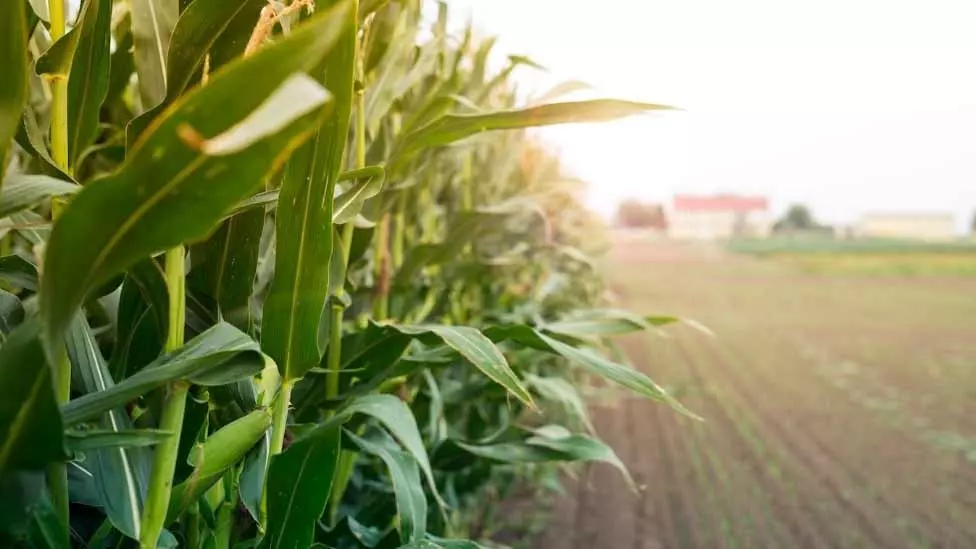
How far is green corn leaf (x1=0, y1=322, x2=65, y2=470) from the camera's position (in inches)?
18.8

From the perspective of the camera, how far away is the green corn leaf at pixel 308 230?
21.9 inches

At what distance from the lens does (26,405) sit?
48 centimetres

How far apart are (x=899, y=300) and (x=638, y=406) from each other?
792 centimetres

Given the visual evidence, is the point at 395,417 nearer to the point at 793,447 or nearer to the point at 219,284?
the point at 219,284

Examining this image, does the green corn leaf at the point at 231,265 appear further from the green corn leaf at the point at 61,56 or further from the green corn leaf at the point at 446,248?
the green corn leaf at the point at 446,248

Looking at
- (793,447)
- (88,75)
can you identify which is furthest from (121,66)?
(793,447)

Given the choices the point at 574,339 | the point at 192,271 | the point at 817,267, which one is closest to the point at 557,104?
the point at 192,271

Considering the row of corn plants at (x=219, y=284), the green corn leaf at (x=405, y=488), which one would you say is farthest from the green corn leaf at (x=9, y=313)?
the green corn leaf at (x=405, y=488)

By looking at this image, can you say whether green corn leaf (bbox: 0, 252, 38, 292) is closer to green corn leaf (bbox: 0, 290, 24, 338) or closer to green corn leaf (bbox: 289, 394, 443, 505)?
green corn leaf (bbox: 0, 290, 24, 338)

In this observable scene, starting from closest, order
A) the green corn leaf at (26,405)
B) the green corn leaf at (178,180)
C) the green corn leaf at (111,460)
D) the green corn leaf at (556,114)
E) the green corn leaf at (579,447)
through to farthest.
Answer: the green corn leaf at (178,180), the green corn leaf at (26,405), the green corn leaf at (111,460), the green corn leaf at (556,114), the green corn leaf at (579,447)

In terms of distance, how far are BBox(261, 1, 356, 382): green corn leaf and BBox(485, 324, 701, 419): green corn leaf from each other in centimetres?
26

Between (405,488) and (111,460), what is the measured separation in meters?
0.32

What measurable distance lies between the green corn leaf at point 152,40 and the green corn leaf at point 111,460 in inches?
6.9

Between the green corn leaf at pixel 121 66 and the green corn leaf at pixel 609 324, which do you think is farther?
the green corn leaf at pixel 609 324
